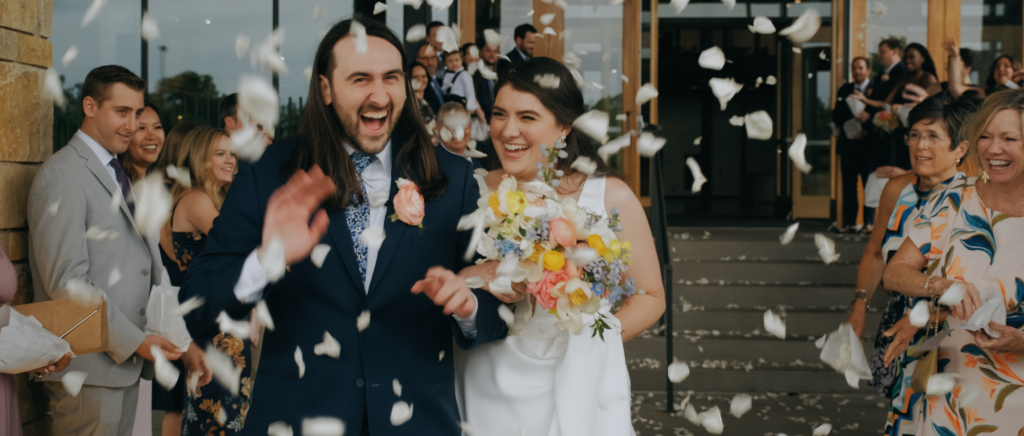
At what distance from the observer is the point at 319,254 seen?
164 cm

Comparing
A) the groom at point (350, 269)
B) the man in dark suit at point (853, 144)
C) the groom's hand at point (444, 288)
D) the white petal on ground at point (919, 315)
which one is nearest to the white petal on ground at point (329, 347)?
the groom at point (350, 269)

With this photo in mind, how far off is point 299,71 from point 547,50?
304 centimetres

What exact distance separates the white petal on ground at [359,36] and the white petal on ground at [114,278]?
173 centimetres

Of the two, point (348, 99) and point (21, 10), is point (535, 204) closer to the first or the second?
point (348, 99)

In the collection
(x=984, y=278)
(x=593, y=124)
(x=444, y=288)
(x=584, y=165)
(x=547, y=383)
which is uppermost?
(x=593, y=124)

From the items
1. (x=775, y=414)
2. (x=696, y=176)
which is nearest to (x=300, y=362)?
(x=696, y=176)

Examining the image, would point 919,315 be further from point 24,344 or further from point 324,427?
point 24,344

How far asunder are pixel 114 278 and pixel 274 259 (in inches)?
68.9

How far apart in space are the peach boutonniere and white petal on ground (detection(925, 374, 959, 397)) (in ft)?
6.29

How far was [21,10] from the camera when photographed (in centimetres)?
268

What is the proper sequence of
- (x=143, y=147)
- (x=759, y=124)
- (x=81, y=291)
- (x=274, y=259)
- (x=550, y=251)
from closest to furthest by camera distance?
1. (x=274, y=259)
2. (x=550, y=251)
3. (x=759, y=124)
4. (x=81, y=291)
5. (x=143, y=147)

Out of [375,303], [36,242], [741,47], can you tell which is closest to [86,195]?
[36,242]

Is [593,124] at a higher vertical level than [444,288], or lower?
higher

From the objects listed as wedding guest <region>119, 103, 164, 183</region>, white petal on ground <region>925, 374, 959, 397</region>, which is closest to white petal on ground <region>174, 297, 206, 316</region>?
white petal on ground <region>925, 374, 959, 397</region>
